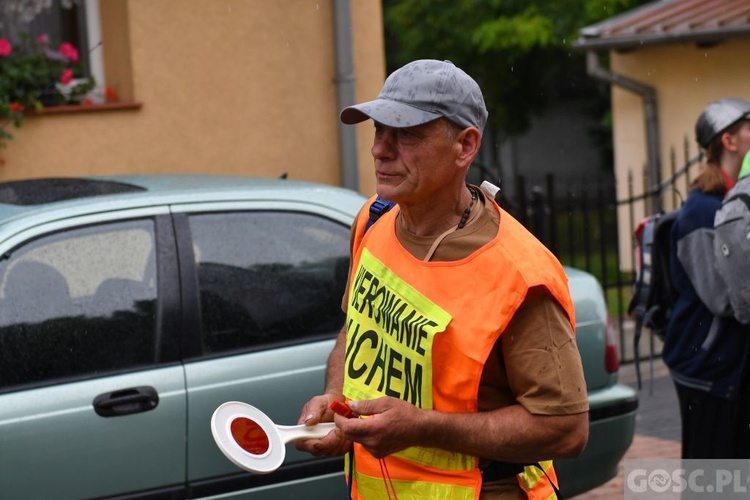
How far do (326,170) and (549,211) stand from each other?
169cm

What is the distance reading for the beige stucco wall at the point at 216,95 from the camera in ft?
26.1

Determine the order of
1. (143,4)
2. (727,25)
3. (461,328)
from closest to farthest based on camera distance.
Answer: (461,328) → (143,4) → (727,25)

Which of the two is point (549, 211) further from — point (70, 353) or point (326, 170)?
point (70, 353)

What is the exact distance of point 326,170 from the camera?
881 centimetres

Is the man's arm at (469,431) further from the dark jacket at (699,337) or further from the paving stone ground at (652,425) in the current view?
the paving stone ground at (652,425)

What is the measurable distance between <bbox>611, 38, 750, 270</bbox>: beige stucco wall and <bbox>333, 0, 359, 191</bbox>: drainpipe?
260 inches

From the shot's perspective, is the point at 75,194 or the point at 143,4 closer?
the point at 75,194

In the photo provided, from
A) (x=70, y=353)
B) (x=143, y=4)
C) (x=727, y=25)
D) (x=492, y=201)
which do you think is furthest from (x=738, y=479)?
(x=727, y=25)

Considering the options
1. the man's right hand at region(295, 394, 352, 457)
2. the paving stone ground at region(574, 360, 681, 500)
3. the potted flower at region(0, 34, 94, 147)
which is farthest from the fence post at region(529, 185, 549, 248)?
the man's right hand at region(295, 394, 352, 457)

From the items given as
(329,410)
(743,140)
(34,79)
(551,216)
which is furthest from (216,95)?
(329,410)

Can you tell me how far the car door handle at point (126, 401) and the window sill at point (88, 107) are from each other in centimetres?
422

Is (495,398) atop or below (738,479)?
atop

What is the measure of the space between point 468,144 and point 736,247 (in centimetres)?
178

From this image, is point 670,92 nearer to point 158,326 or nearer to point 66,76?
point 66,76
